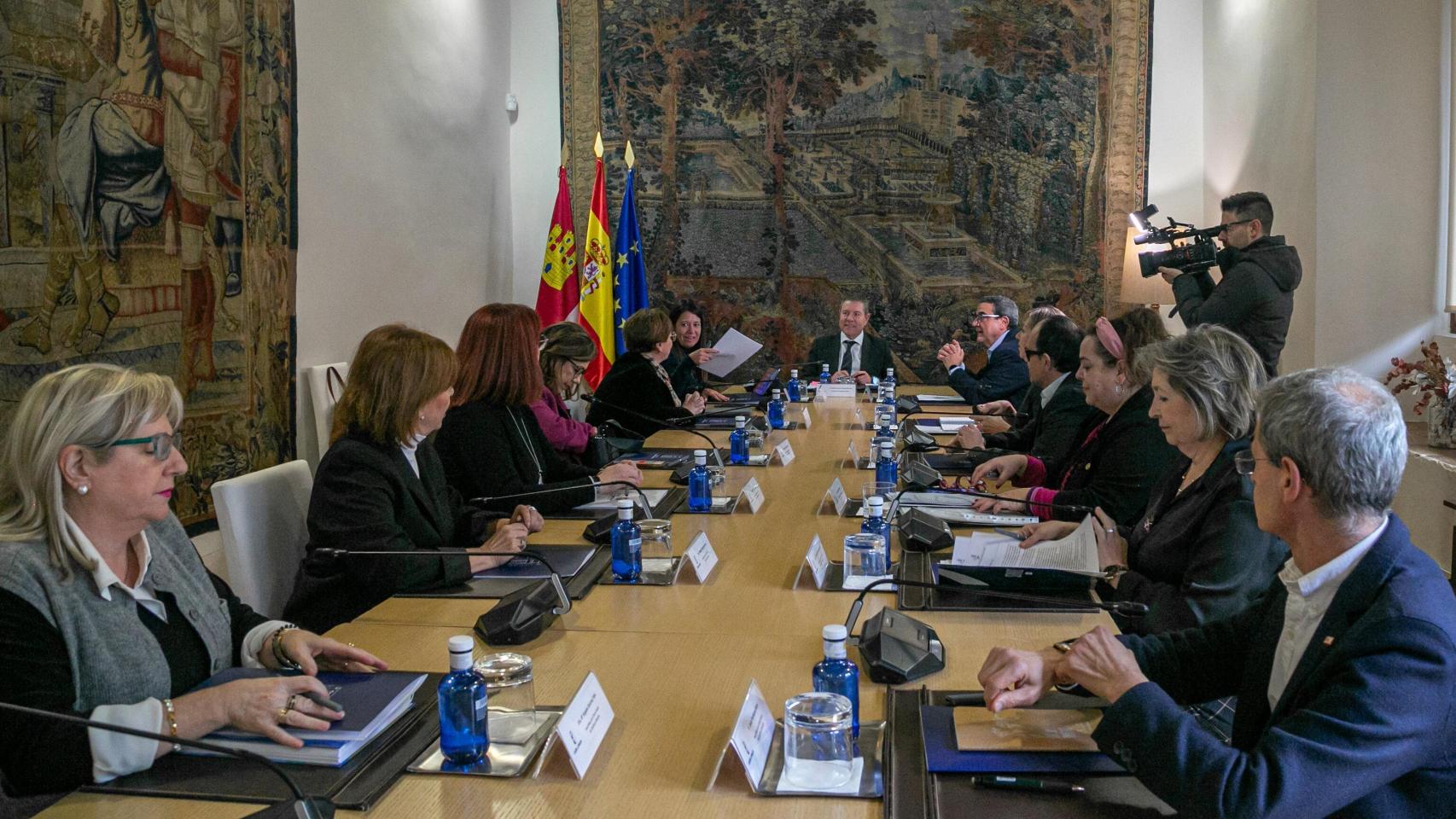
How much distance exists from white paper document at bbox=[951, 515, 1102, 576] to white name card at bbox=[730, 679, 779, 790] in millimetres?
965

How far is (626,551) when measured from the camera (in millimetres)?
2520

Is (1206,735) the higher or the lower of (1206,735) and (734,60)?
the lower

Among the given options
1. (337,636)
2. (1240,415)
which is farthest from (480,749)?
(1240,415)

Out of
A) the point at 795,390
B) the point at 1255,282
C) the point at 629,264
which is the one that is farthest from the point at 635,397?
the point at 1255,282

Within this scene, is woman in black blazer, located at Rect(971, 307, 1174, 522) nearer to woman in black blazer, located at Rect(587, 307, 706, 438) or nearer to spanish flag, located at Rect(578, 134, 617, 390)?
woman in black blazer, located at Rect(587, 307, 706, 438)

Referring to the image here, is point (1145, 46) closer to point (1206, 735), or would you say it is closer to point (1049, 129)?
point (1049, 129)

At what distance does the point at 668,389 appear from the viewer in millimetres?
5621

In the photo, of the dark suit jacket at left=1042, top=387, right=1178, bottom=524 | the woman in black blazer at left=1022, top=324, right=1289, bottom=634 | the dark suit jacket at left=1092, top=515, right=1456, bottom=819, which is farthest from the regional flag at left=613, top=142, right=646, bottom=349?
the dark suit jacket at left=1092, top=515, right=1456, bottom=819

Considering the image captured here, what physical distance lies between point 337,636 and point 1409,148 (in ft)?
18.2

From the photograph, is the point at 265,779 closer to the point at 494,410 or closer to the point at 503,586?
the point at 503,586

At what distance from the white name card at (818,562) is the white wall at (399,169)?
10.6 feet

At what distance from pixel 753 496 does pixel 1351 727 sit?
214 centimetres

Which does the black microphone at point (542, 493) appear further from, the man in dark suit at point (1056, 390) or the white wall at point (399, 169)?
the white wall at point (399, 169)

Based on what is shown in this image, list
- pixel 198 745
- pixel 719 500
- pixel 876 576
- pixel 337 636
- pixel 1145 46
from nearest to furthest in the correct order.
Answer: pixel 198 745 < pixel 337 636 < pixel 876 576 < pixel 719 500 < pixel 1145 46
